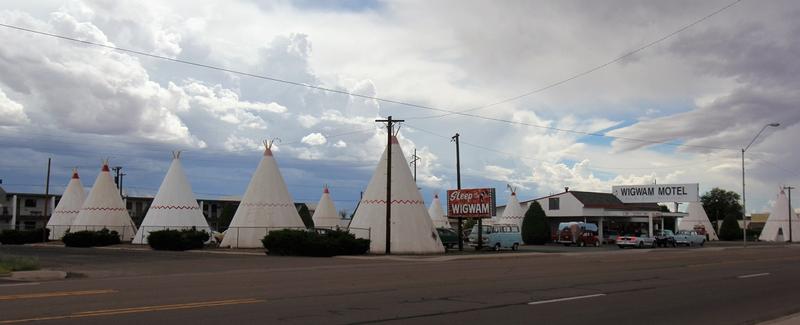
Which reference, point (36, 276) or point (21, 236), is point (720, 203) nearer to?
point (21, 236)

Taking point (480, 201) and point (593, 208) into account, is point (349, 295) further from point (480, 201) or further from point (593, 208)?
point (593, 208)

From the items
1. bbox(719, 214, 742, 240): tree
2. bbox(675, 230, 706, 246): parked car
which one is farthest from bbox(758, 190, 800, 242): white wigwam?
bbox(675, 230, 706, 246): parked car

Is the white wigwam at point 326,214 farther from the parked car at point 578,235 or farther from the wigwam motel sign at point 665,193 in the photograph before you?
the wigwam motel sign at point 665,193

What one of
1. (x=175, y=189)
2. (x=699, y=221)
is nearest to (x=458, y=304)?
(x=175, y=189)

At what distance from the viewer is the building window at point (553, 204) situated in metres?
63.8

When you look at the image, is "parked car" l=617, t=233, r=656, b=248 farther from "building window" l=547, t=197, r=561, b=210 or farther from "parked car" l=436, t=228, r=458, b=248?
"building window" l=547, t=197, r=561, b=210

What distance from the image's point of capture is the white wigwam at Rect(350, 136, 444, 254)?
115 feet

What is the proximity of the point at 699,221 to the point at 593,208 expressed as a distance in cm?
2008

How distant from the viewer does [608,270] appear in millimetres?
21188

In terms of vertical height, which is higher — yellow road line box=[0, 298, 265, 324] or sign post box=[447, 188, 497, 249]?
sign post box=[447, 188, 497, 249]

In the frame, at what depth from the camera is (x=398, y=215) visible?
35.3 meters

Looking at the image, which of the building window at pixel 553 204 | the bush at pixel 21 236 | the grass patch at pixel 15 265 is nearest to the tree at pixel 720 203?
the building window at pixel 553 204

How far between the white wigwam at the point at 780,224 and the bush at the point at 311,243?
207 feet

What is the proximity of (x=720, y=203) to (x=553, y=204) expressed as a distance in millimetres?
68403
